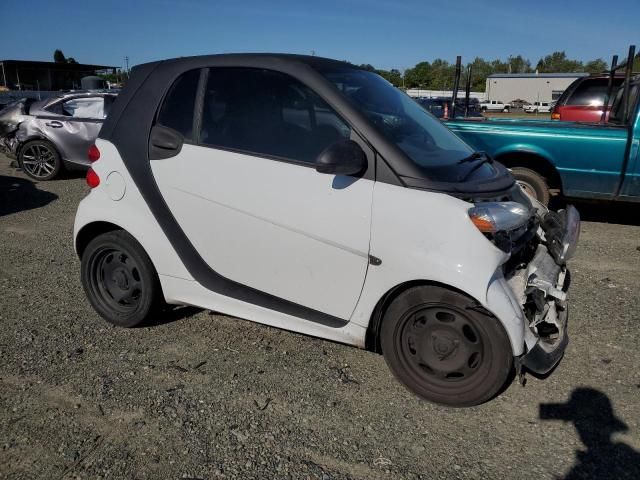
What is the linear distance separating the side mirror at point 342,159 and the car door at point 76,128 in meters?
7.62

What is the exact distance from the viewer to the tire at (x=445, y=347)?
2.70 metres

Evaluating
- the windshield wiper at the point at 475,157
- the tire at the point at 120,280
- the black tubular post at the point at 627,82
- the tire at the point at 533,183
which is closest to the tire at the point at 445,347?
the windshield wiper at the point at 475,157

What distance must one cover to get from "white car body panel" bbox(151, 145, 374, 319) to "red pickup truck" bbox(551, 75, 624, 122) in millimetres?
7344

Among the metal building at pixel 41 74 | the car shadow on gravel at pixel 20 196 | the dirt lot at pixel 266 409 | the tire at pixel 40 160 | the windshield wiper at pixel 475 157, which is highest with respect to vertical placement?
the metal building at pixel 41 74

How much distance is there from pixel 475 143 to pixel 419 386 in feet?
14.3

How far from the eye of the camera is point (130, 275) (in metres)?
3.67

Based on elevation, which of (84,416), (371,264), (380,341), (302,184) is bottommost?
(84,416)

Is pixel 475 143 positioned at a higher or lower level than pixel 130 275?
higher

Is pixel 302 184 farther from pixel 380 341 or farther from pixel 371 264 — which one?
pixel 380 341

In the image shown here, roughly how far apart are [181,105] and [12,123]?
25.4 ft

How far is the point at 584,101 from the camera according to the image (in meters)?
8.96

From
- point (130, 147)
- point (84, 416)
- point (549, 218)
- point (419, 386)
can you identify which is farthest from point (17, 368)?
point (549, 218)

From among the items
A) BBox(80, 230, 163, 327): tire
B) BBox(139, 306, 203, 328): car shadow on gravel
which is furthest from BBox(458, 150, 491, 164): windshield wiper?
BBox(139, 306, 203, 328): car shadow on gravel

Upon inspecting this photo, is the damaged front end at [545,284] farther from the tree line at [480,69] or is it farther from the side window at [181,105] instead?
the tree line at [480,69]
